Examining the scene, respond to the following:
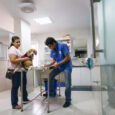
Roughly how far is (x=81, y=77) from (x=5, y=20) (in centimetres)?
300

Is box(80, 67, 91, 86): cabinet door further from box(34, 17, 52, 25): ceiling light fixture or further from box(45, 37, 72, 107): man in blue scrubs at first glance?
box(34, 17, 52, 25): ceiling light fixture

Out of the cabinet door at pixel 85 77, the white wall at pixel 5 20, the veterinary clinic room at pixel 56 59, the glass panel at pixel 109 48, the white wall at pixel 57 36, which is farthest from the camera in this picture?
the white wall at pixel 57 36

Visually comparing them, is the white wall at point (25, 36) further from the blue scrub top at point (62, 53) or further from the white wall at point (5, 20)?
the blue scrub top at point (62, 53)

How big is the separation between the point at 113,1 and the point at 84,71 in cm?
322

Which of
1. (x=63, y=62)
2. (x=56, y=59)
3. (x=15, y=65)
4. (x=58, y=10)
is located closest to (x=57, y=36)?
(x=58, y=10)

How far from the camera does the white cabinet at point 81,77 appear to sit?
141 inches

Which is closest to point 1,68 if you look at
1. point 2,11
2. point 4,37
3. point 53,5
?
point 4,37

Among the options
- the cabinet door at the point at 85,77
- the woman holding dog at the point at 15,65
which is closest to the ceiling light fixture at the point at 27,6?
the woman holding dog at the point at 15,65

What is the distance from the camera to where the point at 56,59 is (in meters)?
2.27

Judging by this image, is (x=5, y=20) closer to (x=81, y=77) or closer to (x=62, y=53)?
(x=62, y=53)

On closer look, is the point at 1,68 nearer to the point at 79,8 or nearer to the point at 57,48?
the point at 57,48

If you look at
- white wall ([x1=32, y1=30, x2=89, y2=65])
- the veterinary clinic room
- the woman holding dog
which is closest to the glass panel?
the veterinary clinic room

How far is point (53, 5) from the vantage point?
8.45ft

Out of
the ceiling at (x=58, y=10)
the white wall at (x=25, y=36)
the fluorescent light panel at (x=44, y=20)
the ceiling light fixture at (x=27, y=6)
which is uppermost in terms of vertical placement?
the ceiling at (x=58, y=10)
